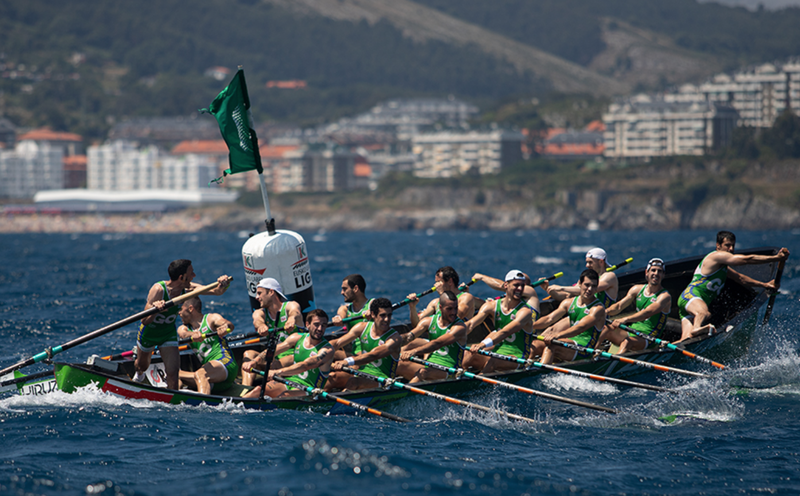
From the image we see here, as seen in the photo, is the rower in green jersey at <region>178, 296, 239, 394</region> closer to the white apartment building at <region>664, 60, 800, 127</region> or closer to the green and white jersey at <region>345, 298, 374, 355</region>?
the green and white jersey at <region>345, 298, 374, 355</region>

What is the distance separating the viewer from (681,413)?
40.4 ft

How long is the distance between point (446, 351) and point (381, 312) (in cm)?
144

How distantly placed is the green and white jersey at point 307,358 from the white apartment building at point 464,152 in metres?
162

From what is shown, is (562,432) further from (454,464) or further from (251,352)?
(251,352)

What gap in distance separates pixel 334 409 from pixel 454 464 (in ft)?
7.67

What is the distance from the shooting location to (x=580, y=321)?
45.0 feet

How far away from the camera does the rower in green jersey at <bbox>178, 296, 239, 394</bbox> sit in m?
12.3

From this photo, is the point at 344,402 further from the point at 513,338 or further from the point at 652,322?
the point at 652,322

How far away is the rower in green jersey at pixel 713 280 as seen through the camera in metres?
14.6

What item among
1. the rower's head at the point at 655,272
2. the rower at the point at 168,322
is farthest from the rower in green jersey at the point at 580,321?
the rower at the point at 168,322

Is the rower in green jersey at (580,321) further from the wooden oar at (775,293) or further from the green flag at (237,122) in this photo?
the green flag at (237,122)

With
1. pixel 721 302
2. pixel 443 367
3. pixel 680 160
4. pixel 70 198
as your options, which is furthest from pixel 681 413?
pixel 70 198

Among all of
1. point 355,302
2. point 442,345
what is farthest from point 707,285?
point 355,302

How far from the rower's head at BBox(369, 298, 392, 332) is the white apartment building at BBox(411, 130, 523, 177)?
16154cm
